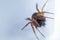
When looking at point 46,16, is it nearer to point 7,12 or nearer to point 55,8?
point 55,8

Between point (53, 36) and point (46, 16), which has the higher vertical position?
point (46, 16)

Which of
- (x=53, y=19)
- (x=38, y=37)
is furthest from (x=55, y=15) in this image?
(x=38, y=37)

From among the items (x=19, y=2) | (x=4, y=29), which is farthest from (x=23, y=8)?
(x=4, y=29)

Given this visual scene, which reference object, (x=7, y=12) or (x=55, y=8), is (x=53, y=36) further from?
(x=7, y=12)

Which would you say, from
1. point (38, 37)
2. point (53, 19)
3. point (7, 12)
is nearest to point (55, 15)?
point (53, 19)

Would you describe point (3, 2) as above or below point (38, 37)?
above

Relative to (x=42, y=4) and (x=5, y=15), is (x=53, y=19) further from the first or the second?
(x=5, y=15)

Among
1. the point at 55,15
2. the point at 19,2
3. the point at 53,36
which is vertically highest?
the point at 19,2
